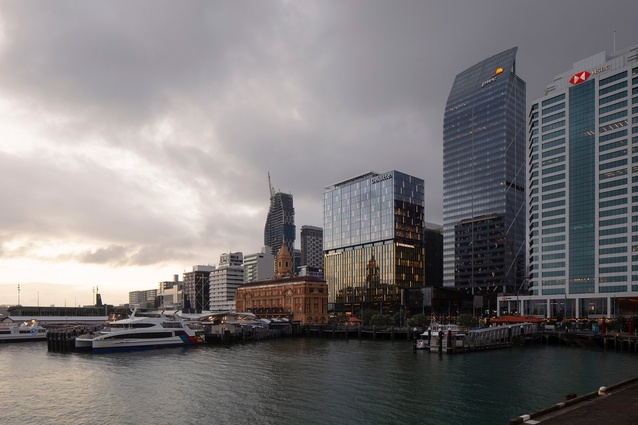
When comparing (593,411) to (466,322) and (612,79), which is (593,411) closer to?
(466,322)

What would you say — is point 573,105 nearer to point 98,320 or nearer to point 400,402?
point 400,402

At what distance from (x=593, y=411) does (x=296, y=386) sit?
35002 millimetres

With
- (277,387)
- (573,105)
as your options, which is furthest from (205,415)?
(573,105)

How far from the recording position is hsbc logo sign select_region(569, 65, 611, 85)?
17775cm

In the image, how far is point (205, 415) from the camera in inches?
1812

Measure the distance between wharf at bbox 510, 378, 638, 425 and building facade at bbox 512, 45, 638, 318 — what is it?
148 meters

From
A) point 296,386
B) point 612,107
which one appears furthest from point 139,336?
point 612,107

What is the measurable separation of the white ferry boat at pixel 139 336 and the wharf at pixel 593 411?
88457 millimetres

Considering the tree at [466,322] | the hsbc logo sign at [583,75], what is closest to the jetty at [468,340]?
the tree at [466,322]

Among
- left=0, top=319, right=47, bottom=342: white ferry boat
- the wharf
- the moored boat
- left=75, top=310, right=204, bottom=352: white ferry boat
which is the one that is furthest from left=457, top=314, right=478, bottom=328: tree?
left=0, top=319, right=47, bottom=342: white ferry boat

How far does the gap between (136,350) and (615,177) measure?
162m

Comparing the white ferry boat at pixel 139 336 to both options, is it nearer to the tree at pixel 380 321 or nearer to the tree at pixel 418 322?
the tree at pixel 380 321

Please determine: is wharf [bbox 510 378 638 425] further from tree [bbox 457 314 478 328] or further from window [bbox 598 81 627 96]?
window [bbox 598 81 627 96]

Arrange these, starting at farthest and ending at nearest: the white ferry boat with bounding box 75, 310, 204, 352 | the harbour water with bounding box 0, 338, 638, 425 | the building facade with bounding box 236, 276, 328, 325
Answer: the building facade with bounding box 236, 276, 328, 325, the white ferry boat with bounding box 75, 310, 204, 352, the harbour water with bounding box 0, 338, 638, 425
